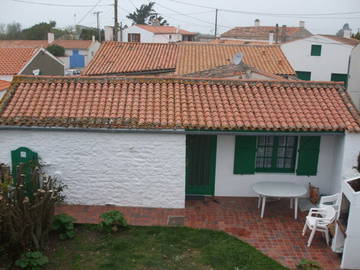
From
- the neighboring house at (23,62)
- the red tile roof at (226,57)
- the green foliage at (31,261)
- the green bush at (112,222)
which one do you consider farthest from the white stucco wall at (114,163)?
the neighboring house at (23,62)

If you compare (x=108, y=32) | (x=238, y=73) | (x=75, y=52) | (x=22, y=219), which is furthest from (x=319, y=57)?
(x=75, y=52)

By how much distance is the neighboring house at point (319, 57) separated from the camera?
32.9 meters

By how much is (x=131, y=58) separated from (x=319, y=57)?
1730cm

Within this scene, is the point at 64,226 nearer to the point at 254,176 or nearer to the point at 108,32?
the point at 254,176

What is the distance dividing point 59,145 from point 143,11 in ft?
218

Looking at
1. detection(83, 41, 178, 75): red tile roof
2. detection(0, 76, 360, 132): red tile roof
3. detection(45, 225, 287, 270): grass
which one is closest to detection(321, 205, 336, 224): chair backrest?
detection(45, 225, 287, 270): grass

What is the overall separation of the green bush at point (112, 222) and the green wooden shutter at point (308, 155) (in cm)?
518

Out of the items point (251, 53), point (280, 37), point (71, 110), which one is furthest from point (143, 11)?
point (71, 110)

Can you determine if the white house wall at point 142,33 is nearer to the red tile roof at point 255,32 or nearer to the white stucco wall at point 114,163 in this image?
the red tile roof at point 255,32

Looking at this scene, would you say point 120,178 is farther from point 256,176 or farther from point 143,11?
point 143,11

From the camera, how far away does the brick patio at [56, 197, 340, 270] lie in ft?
27.6

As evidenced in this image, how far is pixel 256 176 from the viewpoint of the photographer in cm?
1091

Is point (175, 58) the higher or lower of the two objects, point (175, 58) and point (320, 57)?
the lower

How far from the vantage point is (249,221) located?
32.0 ft
